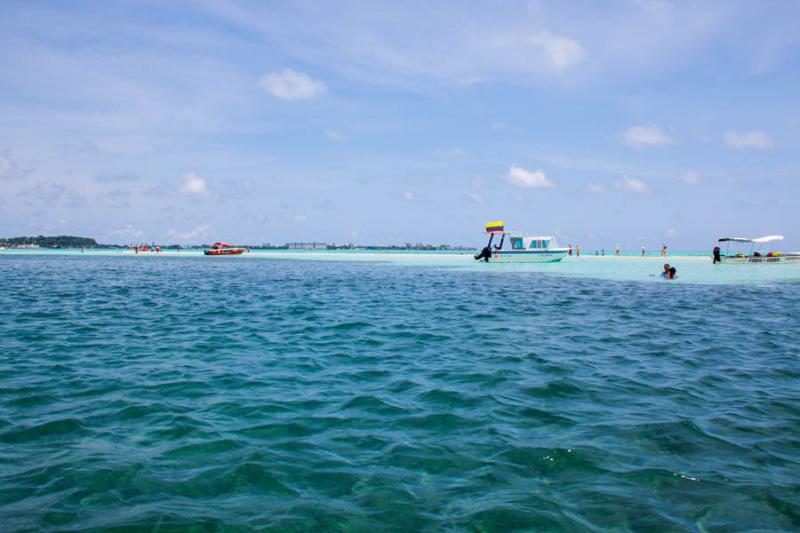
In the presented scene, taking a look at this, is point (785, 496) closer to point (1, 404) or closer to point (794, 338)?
point (1, 404)

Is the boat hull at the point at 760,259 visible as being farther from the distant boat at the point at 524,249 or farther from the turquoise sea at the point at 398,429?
the turquoise sea at the point at 398,429

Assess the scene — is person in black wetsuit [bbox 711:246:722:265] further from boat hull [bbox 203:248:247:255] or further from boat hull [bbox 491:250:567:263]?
boat hull [bbox 203:248:247:255]

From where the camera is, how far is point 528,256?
201 ft

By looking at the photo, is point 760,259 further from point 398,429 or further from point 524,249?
point 398,429

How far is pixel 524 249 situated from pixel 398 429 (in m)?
56.6

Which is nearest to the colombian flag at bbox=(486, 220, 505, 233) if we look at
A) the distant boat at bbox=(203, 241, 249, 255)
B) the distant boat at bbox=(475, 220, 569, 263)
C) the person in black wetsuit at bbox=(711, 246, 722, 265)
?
the distant boat at bbox=(475, 220, 569, 263)

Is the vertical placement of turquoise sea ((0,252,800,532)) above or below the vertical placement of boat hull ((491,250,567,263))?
below

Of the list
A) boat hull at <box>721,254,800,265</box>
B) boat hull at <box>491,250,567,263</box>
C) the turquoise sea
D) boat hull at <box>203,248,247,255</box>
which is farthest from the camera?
boat hull at <box>203,248,247,255</box>

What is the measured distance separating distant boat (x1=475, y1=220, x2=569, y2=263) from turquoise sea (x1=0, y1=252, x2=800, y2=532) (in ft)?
151

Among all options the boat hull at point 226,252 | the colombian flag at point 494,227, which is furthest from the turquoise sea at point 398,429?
the boat hull at point 226,252

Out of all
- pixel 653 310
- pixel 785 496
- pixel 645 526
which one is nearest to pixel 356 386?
pixel 645 526

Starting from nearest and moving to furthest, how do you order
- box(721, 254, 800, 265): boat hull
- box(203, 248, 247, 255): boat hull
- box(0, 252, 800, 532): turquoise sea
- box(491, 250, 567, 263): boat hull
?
box(0, 252, 800, 532): turquoise sea, box(721, 254, 800, 265): boat hull, box(491, 250, 567, 263): boat hull, box(203, 248, 247, 255): boat hull

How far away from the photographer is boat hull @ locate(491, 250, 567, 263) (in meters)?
60.7

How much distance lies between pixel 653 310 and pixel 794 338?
596 cm
